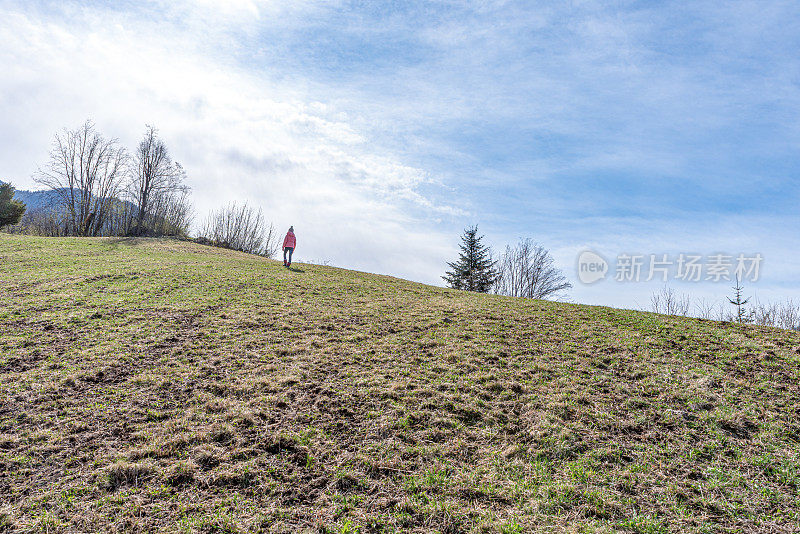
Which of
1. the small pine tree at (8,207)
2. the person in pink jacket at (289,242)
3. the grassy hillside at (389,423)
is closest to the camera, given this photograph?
the grassy hillside at (389,423)

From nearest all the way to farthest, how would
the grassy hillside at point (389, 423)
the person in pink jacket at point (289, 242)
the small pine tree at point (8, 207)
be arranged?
the grassy hillside at point (389, 423) → the person in pink jacket at point (289, 242) → the small pine tree at point (8, 207)

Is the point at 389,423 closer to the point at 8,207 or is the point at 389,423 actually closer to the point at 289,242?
the point at 289,242

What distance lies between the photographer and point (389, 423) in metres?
5.66

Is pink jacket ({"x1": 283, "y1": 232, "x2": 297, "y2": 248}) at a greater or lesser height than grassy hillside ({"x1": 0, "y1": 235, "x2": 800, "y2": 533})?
greater

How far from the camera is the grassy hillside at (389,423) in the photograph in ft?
13.6

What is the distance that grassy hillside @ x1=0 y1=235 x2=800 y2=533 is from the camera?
4.14 meters

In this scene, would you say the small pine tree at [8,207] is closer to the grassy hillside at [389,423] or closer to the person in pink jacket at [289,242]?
the person in pink jacket at [289,242]

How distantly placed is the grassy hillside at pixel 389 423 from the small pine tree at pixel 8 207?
1304 inches

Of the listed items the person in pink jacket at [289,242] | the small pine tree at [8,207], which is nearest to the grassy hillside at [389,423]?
the person in pink jacket at [289,242]

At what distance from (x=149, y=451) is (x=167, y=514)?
4.18 feet

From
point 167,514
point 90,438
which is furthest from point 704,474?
point 90,438

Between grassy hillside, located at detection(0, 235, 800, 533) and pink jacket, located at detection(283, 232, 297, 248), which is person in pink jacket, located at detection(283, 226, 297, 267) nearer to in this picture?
pink jacket, located at detection(283, 232, 297, 248)

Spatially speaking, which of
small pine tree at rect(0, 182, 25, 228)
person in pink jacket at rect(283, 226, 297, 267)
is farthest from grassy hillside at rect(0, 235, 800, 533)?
small pine tree at rect(0, 182, 25, 228)

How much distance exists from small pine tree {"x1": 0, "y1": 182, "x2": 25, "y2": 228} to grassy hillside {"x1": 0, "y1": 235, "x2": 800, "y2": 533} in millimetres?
33123
